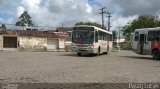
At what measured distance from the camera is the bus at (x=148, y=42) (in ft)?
116

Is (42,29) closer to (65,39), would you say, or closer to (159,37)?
(65,39)

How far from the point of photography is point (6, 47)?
73.4 m

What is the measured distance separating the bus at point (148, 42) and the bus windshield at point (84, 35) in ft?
15.2

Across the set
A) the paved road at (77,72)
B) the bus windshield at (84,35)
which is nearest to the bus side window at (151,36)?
the bus windshield at (84,35)

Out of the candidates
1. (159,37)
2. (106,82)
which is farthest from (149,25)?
(106,82)

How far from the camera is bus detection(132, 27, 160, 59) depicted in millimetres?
35438

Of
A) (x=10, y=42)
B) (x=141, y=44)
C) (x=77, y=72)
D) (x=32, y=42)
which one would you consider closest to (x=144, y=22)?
(x=32, y=42)

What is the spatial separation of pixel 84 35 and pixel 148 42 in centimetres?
655

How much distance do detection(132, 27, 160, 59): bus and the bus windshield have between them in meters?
4.63

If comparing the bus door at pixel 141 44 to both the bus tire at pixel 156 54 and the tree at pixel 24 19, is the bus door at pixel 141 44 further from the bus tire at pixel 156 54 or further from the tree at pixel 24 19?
the tree at pixel 24 19

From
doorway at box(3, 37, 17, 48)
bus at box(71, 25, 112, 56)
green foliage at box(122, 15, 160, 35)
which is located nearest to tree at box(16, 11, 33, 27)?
green foliage at box(122, 15, 160, 35)

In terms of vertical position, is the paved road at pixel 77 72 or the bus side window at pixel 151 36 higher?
the bus side window at pixel 151 36

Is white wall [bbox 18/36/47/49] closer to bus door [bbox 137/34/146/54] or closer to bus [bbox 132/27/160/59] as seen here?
bus [bbox 132/27/160/59]

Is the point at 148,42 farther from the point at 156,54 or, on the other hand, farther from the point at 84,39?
the point at 84,39
